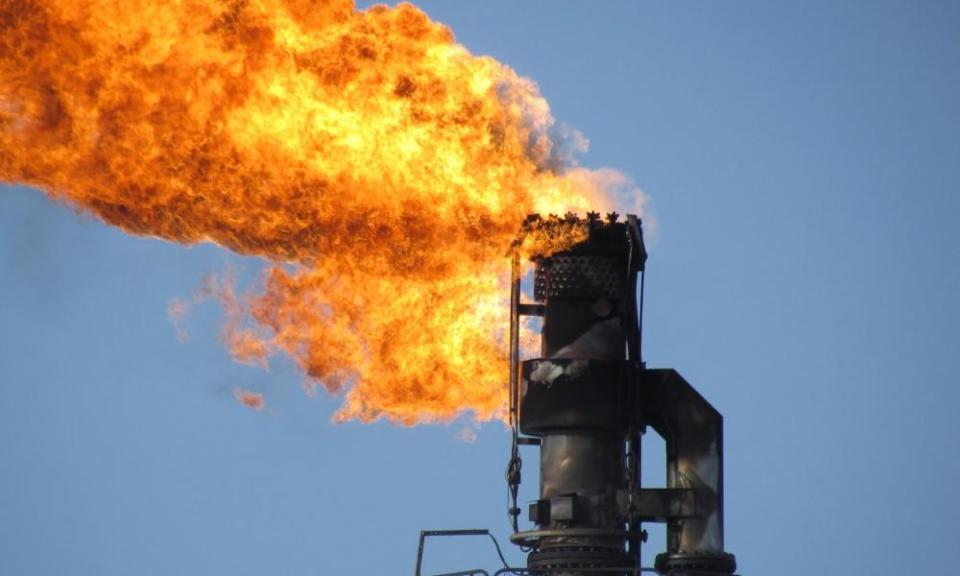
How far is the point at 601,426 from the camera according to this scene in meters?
26.3

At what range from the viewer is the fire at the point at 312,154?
28.3 m

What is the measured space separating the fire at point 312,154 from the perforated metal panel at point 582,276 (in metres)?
1.30

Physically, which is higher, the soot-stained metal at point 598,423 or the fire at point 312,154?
the fire at point 312,154

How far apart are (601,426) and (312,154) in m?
6.82

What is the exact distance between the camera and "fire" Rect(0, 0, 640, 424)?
2828cm

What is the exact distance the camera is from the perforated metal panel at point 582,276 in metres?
26.8

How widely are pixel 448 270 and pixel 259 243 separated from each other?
3268 mm

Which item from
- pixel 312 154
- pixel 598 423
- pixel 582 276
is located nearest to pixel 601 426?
pixel 598 423

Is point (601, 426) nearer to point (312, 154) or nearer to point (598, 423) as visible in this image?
point (598, 423)

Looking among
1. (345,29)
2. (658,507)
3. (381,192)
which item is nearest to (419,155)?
(381,192)

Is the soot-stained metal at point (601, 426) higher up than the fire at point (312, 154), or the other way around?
the fire at point (312, 154)

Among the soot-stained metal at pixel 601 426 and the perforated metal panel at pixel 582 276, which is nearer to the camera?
the soot-stained metal at pixel 601 426

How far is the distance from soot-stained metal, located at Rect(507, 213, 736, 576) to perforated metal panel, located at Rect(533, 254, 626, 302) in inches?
0.6

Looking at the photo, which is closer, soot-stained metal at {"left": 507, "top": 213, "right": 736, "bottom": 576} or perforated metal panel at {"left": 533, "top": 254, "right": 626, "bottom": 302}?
soot-stained metal at {"left": 507, "top": 213, "right": 736, "bottom": 576}
